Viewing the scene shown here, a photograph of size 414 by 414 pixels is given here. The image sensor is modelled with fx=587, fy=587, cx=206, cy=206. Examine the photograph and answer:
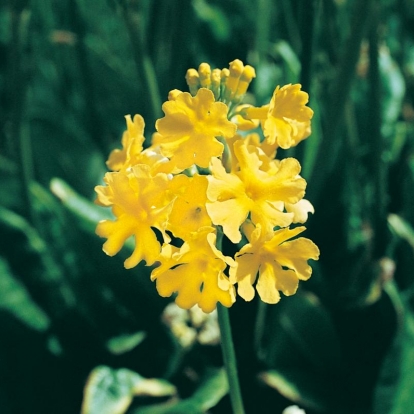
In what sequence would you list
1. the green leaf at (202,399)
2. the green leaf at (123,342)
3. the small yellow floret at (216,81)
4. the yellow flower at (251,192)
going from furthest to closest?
the green leaf at (123,342), the green leaf at (202,399), the small yellow floret at (216,81), the yellow flower at (251,192)

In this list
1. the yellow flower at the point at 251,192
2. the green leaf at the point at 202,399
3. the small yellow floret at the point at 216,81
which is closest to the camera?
the yellow flower at the point at 251,192

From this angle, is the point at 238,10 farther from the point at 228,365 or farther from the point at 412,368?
the point at 228,365

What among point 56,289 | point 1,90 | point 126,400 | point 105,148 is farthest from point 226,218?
point 1,90

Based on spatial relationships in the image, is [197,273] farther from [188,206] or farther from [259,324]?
[259,324]

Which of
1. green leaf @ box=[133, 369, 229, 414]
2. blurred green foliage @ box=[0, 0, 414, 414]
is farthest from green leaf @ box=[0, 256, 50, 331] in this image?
green leaf @ box=[133, 369, 229, 414]

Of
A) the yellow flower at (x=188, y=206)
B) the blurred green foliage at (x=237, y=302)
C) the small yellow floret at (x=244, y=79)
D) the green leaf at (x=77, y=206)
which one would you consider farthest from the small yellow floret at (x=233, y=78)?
the green leaf at (x=77, y=206)

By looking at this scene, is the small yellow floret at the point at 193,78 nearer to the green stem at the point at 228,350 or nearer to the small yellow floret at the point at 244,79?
the small yellow floret at the point at 244,79

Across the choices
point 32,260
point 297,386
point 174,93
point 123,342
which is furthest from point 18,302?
point 174,93

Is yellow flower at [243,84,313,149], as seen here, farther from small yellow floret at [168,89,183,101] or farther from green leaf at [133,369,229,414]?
green leaf at [133,369,229,414]
